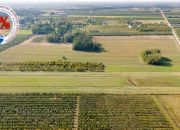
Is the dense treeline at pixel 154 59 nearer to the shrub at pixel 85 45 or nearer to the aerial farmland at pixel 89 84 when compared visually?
the aerial farmland at pixel 89 84

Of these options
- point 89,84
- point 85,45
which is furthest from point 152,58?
point 85,45

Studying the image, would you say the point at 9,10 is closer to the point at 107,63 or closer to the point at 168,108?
the point at 168,108

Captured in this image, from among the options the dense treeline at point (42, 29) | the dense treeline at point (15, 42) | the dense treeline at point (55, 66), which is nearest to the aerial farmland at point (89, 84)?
the dense treeline at point (55, 66)

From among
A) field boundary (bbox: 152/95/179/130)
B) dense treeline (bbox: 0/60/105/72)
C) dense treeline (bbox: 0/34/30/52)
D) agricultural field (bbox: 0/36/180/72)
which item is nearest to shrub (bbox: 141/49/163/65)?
agricultural field (bbox: 0/36/180/72)

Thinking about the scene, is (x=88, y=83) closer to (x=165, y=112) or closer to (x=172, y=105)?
(x=172, y=105)

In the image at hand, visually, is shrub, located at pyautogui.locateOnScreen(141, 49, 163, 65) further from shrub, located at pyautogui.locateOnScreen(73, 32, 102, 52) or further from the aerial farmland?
shrub, located at pyautogui.locateOnScreen(73, 32, 102, 52)
